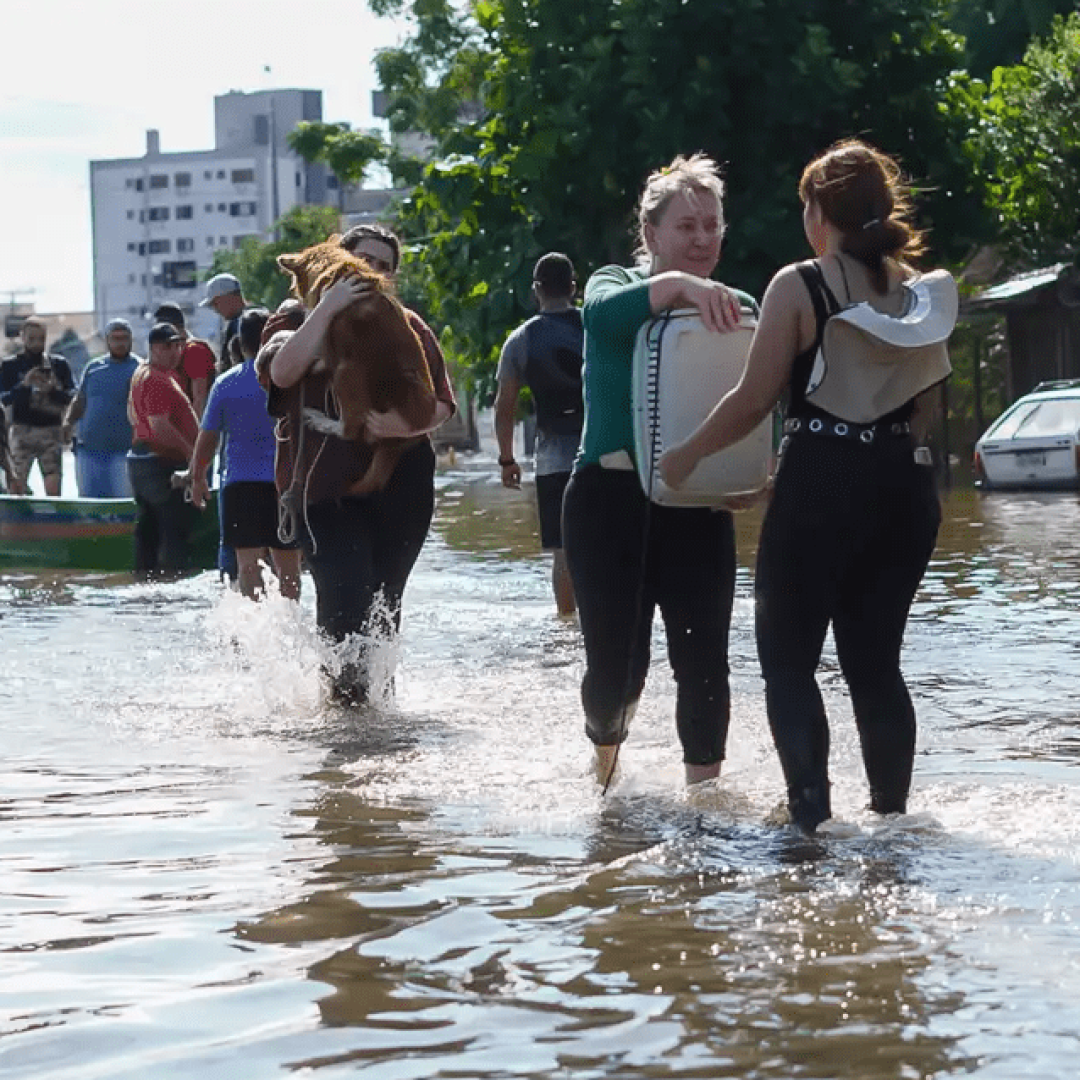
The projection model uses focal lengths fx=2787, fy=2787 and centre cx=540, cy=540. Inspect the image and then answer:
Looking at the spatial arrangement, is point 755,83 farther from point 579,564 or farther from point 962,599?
point 579,564

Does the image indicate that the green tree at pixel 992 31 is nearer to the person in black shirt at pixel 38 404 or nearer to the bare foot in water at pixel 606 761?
the person in black shirt at pixel 38 404

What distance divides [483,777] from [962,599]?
7.12 m

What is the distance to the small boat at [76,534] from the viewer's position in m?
18.3

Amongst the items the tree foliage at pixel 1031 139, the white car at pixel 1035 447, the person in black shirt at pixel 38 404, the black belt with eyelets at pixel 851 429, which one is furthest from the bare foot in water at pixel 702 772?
the tree foliage at pixel 1031 139

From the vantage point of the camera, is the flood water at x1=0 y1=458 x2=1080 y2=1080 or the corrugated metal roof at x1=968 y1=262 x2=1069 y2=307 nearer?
the flood water at x1=0 y1=458 x2=1080 y2=1080

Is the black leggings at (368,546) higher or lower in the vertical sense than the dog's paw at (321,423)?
lower

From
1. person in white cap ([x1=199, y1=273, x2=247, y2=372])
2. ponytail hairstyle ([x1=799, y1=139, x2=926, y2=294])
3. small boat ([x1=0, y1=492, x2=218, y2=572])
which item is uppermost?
person in white cap ([x1=199, y1=273, x2=247, y2=372])

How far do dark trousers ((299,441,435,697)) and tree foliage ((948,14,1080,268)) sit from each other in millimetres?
29489

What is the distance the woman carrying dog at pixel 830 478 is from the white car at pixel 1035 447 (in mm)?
24629

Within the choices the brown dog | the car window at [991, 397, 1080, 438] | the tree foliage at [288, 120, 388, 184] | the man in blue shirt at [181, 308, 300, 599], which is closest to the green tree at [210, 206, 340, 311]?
the tree foliage at [288, 120, 388, 184]

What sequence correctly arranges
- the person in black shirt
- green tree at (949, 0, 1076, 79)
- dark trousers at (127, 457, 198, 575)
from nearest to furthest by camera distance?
dark trousers at (127, 457, 198, 575) → the person in black shirt → green tree at (949, 0, 1076, 79)

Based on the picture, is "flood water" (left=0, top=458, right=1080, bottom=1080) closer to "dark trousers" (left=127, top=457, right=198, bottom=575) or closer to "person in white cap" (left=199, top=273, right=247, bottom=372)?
Result: "person in white cap" (left=199, top=273, right=247, bottom=372)

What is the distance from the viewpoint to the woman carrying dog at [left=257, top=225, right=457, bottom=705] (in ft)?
29.5

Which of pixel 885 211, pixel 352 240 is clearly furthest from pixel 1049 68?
pixel 885 211
